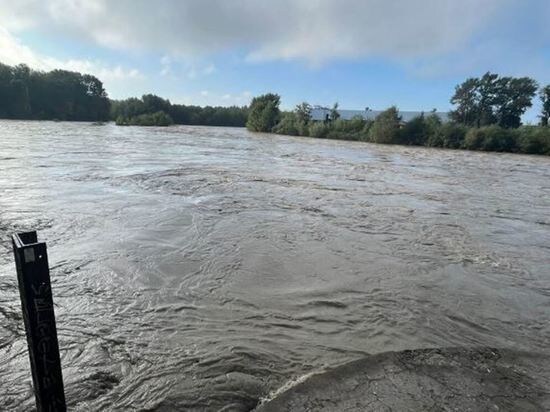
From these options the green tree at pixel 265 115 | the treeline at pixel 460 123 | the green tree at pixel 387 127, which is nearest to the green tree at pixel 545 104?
the treeline at pixel 460 123

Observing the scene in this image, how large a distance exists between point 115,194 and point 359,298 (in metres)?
8.69

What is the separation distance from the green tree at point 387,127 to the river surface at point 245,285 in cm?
3797

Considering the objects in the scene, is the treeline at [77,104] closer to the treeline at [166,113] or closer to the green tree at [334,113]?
the treeline at [166,113]

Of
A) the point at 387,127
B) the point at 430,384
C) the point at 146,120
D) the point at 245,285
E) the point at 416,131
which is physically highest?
the point at 387,127

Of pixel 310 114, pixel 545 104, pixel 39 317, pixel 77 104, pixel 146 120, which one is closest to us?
pixel 39 317

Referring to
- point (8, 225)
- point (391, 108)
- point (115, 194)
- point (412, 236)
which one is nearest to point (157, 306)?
point (8, 225)

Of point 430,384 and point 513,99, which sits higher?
point 513,99

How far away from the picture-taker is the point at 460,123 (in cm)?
6159

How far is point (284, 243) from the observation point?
314 inches

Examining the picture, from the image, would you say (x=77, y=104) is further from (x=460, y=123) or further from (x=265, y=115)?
(x=460, y=123)

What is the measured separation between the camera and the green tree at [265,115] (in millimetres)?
66625

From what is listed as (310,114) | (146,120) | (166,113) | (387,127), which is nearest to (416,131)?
(387,127)

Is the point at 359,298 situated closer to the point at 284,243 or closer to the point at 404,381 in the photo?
the point at 404,381

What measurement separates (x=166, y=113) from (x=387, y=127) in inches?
2077
